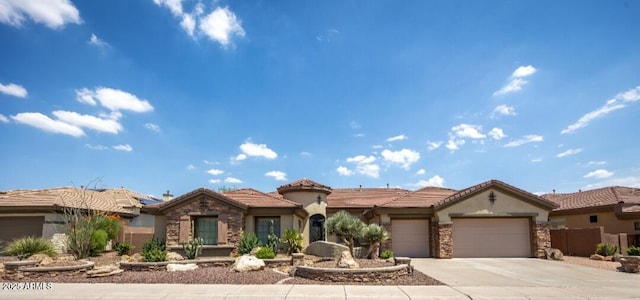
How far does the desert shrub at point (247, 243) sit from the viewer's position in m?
18.8

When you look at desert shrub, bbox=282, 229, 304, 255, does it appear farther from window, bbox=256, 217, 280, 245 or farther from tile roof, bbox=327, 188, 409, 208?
tile roof, bbox=327, 188, 409, 208

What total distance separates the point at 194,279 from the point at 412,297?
6.47m

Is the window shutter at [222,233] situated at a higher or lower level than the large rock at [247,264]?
higher

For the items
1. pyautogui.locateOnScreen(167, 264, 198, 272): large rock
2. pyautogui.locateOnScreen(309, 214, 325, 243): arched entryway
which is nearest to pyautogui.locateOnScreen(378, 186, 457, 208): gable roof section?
pyautogui.locateOnScreen(309, 214, 325, 243): arched entryway

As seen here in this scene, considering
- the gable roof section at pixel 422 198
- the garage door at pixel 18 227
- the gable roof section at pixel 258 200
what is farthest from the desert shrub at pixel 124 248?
the gable roof section at pixel 422 198

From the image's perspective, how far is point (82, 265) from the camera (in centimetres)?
1393

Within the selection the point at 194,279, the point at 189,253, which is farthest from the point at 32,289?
the point at 189,253

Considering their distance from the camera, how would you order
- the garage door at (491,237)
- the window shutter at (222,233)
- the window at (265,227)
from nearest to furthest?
1. the window shutter at (222,233)
2. the window at (265,227)
3. the garage door at (491,237)

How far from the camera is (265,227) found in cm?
2091

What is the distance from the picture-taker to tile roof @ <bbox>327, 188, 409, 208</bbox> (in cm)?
2778

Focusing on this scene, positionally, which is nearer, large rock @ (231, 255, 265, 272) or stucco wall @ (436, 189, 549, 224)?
large rock @ (231, 255, 265, 272)

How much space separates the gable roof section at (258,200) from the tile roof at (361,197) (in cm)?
580

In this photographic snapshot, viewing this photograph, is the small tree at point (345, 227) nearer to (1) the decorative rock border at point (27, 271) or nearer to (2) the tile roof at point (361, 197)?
(2) the tile roof at point (361, 197)

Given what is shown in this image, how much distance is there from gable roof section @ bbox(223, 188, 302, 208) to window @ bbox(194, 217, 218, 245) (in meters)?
1.61
